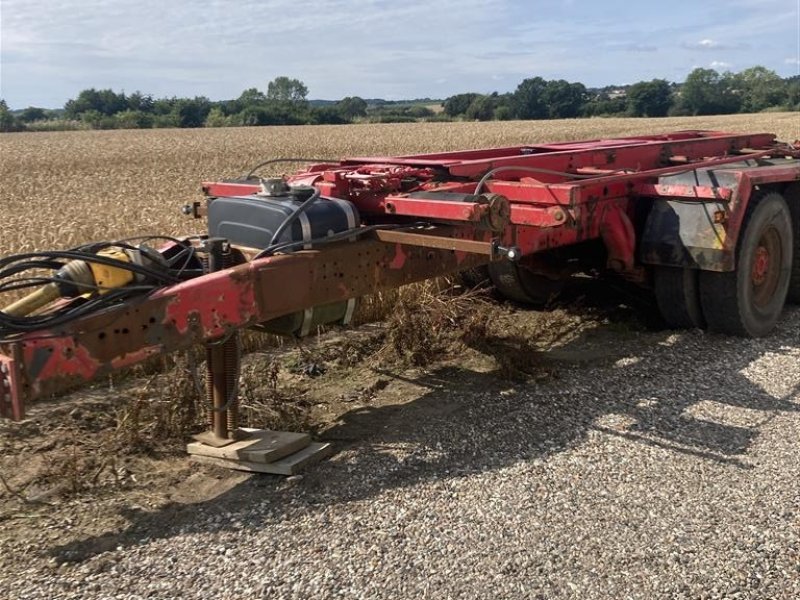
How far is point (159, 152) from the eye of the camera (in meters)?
30.9

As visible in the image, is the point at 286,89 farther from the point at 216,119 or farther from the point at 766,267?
the point at 766,267

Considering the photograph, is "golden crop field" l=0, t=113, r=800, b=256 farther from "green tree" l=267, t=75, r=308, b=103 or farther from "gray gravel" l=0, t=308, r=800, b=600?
"green tree" l=267, t=75, r=308, b=103

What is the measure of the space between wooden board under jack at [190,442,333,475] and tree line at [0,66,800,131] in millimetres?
65110

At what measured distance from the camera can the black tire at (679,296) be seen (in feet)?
18.8

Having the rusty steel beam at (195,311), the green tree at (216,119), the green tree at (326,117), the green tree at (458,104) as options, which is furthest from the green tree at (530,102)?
the rusty steel beam at (195,311)

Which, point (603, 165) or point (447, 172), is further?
point (603, 165)

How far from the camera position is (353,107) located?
265 feet

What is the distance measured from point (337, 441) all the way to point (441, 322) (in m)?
1.62

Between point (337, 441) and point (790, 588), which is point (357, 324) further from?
point (790, 588)

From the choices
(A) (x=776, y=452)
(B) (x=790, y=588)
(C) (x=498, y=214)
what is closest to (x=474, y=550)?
(B) (x=790, y=588)

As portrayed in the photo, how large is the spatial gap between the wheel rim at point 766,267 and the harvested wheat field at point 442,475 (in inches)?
12.5

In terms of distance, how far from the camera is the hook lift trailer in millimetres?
3236

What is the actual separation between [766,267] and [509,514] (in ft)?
12.7

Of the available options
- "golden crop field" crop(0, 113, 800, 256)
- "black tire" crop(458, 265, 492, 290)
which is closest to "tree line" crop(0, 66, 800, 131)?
"golden crop field" crop(0, 113, 800, 256)
